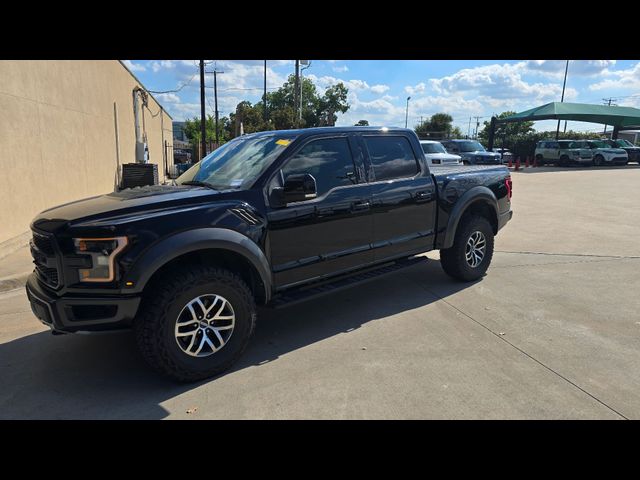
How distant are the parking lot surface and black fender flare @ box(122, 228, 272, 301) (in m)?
0.83

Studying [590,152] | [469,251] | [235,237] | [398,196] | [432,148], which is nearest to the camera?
[235,237]

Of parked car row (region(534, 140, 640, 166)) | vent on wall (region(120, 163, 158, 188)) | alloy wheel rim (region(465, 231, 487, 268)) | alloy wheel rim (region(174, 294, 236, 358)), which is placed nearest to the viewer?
alloy wheel rim (region(174, 294, 236, 358))

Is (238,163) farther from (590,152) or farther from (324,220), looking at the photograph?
(590,152)

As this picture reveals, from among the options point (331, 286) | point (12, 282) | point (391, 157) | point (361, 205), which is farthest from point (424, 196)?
point (12, 282)

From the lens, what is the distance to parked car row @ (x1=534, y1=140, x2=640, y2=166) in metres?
28.6

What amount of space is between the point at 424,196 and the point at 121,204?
318 centimetres

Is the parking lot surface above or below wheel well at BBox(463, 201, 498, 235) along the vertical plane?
below

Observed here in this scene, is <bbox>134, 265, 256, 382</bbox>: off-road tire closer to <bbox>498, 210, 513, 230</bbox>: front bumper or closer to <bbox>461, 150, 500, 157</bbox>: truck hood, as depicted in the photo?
<bbox>498, 210, 513, 230</bbox>: front bumper

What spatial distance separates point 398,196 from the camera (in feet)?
15.3

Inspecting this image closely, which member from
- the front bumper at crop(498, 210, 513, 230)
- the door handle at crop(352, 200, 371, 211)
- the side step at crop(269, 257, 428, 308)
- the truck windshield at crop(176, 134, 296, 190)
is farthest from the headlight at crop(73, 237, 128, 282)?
the front bumper at crop(498, 210, 513, 230)

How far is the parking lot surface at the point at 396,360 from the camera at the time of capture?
9.73 feet

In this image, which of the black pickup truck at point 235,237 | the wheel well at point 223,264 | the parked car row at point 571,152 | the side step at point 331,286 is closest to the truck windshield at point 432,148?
the parked car row at point 571,152

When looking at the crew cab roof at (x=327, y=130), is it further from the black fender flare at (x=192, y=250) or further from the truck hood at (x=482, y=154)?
the truck hood at (x=482, y=154)
